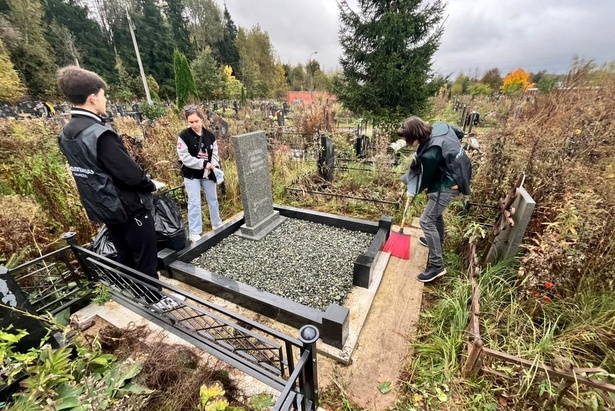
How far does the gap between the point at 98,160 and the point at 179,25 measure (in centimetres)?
4940

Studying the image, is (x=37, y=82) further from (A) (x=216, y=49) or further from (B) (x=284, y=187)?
(B) (x=284, y=187)

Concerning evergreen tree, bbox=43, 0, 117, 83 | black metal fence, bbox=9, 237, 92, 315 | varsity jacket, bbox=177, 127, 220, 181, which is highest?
evergreen tree, bbox=43, 0, 117, 83

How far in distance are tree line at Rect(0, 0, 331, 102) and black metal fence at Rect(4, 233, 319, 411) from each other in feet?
74.8

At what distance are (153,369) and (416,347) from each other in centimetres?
207

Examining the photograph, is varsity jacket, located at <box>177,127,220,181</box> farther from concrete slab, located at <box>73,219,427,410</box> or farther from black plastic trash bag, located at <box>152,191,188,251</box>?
concrete slab, located at <box>73,219,427,410</box>

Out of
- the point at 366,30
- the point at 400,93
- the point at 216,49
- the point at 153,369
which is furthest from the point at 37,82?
the point at 153,369

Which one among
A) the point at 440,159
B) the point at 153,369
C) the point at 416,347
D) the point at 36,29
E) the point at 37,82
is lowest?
the point at 416,347

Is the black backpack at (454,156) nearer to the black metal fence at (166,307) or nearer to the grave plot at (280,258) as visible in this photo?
the grave plot at (280,258)

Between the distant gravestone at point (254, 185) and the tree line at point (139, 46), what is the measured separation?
21275mm

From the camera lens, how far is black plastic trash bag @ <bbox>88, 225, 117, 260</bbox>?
271 centimetres

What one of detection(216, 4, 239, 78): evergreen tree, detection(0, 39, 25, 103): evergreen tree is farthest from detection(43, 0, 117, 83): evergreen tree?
detection(216, 4, 239, 78): evergreen tree

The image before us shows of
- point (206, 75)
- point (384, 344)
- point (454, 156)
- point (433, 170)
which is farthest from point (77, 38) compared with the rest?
point (384, 344)

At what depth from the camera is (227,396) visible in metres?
1.75

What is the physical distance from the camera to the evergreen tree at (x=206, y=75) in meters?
29.7
